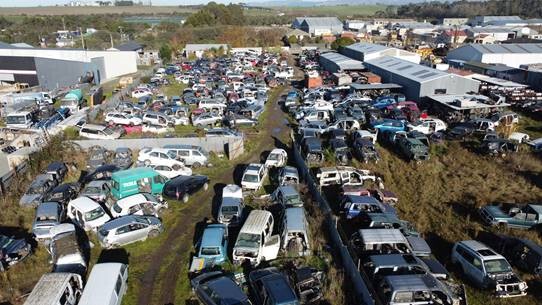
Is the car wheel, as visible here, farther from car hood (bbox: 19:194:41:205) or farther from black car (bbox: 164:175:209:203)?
car hood (bbox: 19:194:41:205)

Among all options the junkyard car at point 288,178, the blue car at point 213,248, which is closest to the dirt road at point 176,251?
the blue car at point 213,248

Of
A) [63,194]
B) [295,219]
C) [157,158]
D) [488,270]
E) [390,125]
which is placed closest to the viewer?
[488,270]

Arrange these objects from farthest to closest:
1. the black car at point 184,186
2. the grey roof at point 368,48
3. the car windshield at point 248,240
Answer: the grey roof at point 368,48
the black car at point 184,186
the car windshield at point 248,240

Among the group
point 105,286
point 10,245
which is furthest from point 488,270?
point 10,245

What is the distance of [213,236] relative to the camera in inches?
523

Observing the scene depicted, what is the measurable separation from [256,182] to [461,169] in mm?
10571

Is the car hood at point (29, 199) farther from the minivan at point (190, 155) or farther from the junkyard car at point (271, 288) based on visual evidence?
the junkyard car at point (271, 288)

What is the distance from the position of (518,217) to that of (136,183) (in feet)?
50.1

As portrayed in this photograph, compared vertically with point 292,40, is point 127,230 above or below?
below

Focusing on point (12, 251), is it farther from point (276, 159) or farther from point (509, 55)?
point (509, 55)

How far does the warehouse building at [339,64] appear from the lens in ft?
144

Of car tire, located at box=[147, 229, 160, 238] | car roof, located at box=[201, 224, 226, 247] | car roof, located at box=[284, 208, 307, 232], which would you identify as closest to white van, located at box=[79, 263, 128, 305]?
car roof, located at box=[201, 224, 226, 247]

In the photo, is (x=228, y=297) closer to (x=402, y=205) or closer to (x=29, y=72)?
(x=402, y=205)

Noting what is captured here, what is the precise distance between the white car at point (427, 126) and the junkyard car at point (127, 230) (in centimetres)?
1652
